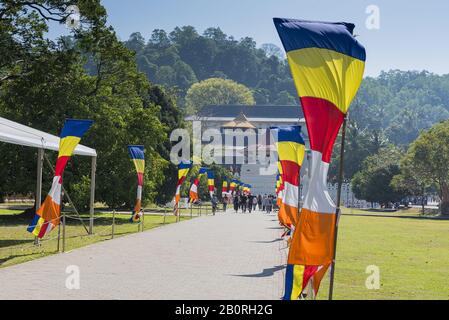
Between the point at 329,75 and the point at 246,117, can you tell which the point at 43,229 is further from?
the point at 246,117

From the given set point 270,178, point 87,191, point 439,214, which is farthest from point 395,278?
point 270,178

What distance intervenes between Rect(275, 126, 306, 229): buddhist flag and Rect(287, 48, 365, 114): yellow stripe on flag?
9.00 metres

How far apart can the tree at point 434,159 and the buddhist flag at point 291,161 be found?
52.5 metres

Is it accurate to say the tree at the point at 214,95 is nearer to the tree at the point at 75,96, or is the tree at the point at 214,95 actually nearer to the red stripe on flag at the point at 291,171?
the tree at the point at 75,96

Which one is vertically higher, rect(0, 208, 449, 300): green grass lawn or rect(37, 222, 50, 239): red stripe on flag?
rect(37, 222, 50, 239): red stripe on flag

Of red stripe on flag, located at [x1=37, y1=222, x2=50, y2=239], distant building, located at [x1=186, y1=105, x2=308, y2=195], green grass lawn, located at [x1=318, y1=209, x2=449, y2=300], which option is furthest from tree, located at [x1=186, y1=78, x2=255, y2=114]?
red stripe on flag, located at [x1=37, y1=222, x2=50, y2=239]

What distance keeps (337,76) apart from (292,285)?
260 cm

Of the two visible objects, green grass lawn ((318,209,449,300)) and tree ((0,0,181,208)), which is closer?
green grass lawn ((318,209,449,300))

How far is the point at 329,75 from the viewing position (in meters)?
A: 8.69

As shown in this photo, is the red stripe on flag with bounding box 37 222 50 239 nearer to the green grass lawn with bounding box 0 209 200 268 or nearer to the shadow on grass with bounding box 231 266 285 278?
the green grass lawn with bounding box 0 209 200 268

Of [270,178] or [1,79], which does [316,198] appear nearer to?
[1,79]

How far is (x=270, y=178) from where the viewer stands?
112 m

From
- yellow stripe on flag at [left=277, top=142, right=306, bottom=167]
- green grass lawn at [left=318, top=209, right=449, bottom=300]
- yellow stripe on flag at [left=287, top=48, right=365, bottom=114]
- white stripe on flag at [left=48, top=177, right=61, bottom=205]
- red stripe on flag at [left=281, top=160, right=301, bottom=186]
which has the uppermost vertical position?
yellow stripe on flag at [left=287, top=48, right=365, bottom=114]

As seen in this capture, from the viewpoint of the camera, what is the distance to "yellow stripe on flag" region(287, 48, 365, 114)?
867 centimetres
